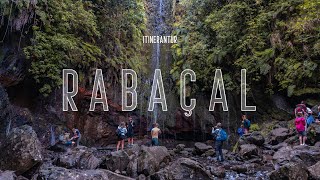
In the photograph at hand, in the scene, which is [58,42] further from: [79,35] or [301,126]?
[301,126]

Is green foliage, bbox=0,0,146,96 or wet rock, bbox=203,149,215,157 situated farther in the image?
wet rock, bbox=203,149,215,157

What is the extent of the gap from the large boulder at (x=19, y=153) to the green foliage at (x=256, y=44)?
10588mm

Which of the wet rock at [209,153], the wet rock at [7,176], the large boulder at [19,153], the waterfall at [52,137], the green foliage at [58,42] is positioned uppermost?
the green foliage at [58,42]

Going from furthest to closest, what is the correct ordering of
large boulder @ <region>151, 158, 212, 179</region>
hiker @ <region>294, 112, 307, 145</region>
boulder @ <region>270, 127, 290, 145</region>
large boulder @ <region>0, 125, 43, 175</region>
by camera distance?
boulder @ <region>270, 127, 290, 145</region>
hiker @ <region>294, 112, 307, 145</region>
large boulder @ <region>151, 158, 212, 179</region>
large boulder @ <region>0, 125, 43, 175</region>

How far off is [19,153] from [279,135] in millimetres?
9524

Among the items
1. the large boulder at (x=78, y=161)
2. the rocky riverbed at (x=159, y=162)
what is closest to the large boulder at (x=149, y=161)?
the rocky riverbed at (x=159, y=162)

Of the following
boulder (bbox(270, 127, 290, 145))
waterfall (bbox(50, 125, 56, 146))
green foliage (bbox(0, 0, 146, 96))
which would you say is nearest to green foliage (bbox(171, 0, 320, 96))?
boulder (bbox(270, 127, 290, 145))

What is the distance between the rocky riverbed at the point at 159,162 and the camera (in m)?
7.19

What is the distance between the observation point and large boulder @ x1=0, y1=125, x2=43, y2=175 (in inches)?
279

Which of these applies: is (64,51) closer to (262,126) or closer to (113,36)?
(113,36)

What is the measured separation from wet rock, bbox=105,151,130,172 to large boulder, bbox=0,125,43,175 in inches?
104

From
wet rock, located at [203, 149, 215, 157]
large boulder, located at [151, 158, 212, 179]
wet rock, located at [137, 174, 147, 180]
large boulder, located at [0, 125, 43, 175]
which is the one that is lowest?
wet rock, located at [203, 149, 215, 157]

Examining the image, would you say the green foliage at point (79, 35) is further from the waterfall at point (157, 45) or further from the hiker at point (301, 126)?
the hiker at point (301, 126)

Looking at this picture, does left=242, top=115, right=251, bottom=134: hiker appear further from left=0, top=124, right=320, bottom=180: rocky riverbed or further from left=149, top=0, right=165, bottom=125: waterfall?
left=149, top=0, right=165, bottom=125: waterfall
